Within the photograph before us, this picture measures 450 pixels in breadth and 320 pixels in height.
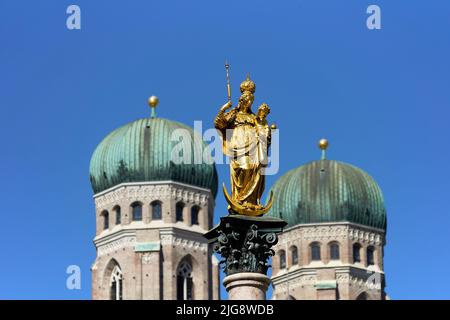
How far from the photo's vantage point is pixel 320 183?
381ft

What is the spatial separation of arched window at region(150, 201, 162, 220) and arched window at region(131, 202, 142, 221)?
811mm

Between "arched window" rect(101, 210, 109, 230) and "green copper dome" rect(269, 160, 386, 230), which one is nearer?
"arched window" rect(101, 210, 109, 230)

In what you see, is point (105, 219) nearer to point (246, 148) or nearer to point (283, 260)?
point (283, 260)

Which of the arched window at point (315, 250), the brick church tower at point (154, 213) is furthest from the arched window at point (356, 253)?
the brick church tower at point (154, 213)

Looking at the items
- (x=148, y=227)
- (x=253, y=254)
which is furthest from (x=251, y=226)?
(x=148, y=227)

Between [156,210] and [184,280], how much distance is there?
15.5 ft

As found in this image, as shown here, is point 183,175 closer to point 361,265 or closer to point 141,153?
point 141,153

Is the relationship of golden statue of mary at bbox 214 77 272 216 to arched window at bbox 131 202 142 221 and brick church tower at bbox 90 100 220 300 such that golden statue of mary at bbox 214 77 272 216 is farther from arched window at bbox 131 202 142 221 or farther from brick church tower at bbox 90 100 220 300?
arched window at bbox 131 202 142 221

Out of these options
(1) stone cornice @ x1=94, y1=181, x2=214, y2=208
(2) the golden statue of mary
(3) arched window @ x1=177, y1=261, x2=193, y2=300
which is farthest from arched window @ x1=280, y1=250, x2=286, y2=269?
(2) the golden statue of mary

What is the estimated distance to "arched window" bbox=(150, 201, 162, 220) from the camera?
357ft

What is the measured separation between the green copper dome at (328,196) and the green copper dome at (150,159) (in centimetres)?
645
